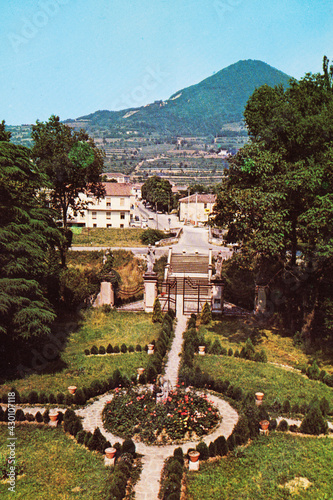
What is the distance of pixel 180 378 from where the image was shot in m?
15.4

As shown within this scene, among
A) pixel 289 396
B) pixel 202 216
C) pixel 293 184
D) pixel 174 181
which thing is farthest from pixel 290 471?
pixel 174 181

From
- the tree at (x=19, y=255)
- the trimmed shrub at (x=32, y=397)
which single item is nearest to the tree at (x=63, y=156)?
the tree at (x=19, y=255)

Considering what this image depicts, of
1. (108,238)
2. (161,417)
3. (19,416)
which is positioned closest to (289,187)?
(161,417)

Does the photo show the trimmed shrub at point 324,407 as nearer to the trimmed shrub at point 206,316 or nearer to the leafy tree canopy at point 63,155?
the trimmed shrub at point 206,316

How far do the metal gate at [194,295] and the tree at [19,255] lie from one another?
10837 mm

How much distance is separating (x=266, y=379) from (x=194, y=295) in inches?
479

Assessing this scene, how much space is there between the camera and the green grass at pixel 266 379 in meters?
14.5

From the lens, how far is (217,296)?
81.6ft

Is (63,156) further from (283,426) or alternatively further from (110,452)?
(283,426)

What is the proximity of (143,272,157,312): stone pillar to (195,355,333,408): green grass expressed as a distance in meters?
7.36

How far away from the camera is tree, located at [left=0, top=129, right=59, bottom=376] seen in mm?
15039

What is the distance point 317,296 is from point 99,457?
1306 cm

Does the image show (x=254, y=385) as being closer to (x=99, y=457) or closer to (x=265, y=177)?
(x=99, y=457)

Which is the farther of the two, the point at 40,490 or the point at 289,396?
the point at 289,396
